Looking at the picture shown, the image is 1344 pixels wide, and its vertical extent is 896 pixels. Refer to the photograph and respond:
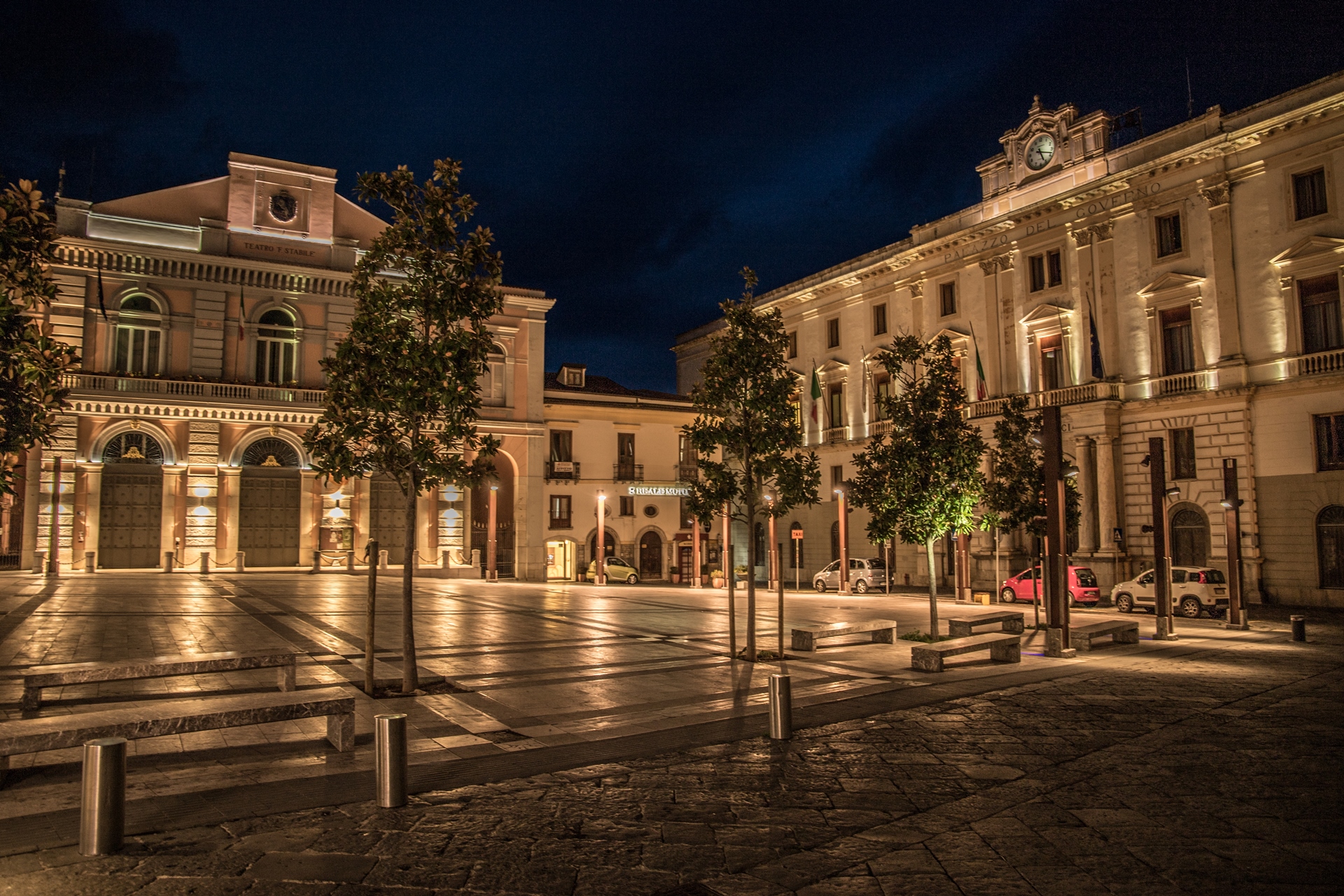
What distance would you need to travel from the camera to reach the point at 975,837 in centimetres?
590

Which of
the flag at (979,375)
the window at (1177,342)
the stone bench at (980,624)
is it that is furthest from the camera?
the flag at (979,375)

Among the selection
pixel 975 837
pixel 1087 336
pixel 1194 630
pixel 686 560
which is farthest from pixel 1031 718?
pixel 686 560

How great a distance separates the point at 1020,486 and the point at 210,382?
29.4m

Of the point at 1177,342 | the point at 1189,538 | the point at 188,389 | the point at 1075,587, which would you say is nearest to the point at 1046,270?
the point at 1177,342

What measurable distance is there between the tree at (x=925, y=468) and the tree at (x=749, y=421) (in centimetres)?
361

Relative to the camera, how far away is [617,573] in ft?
144

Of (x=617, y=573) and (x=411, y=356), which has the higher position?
(x=411, y=356)

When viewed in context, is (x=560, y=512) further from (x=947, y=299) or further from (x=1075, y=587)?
(x=1075, y=587)

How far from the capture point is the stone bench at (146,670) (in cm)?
872

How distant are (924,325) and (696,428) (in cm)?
2839

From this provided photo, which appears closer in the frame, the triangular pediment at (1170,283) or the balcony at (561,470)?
the triangular pediment at (1170,283)

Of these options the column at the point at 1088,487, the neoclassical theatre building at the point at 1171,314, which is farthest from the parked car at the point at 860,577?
the column at the point at 1088,487

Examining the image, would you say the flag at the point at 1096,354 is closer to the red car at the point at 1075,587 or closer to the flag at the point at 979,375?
the flag at the point at 979,375

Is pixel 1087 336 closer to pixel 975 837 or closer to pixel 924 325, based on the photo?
pixel 924 325
